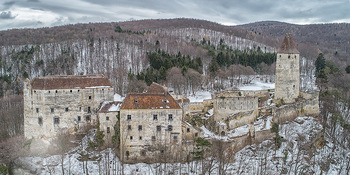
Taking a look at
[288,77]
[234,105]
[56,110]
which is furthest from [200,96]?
[56,110]

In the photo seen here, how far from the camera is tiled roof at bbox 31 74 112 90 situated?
3869 centimetres

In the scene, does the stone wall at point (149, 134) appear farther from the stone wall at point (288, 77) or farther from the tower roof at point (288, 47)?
the tower roof at point (288, 47)

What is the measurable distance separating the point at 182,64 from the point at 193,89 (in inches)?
429

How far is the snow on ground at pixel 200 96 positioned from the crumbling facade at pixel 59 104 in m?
23.4

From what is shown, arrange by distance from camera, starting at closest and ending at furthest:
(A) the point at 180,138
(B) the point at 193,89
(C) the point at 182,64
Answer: (A) the point at 180,138 → (B) the point at 193,89 → (C) the point at 182,64

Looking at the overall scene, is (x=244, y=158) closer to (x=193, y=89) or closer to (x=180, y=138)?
(x=180, y=138)

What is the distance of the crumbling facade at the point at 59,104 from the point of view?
126 feet

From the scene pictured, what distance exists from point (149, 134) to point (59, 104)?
1478cm

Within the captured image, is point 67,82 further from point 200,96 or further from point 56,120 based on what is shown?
point 200,96

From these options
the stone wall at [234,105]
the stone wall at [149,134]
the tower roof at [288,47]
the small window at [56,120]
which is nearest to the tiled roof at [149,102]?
the stone wall at [149,134]

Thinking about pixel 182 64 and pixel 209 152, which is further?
pixel 182 64

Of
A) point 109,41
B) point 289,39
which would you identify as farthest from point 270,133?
point 109,41

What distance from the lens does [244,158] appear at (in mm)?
35188

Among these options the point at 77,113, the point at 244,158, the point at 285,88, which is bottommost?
the point at 244,158
